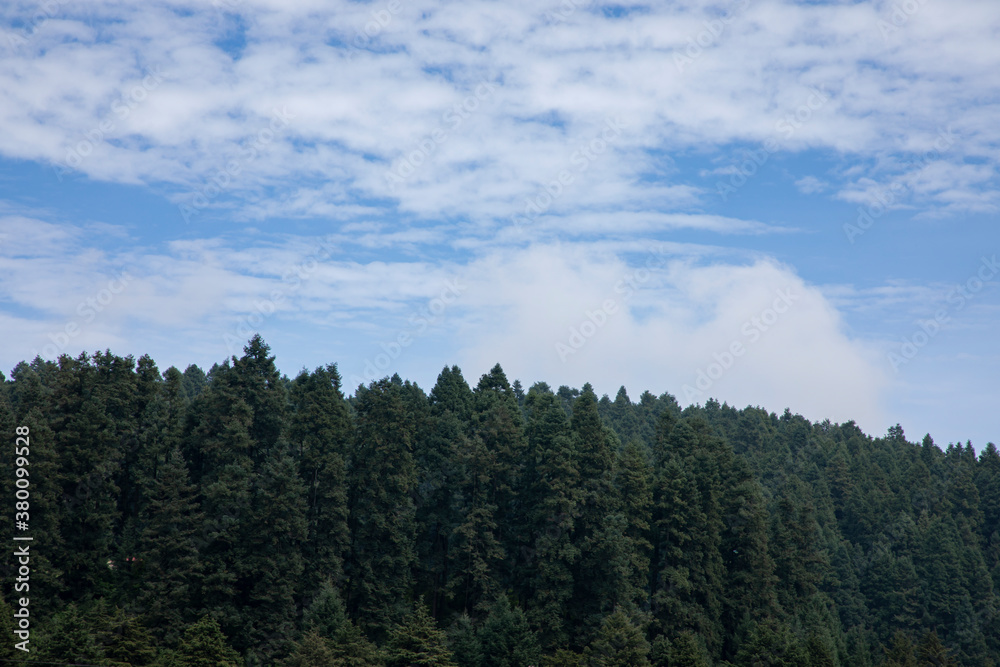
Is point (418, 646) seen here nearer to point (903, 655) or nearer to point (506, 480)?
point (506, 480)

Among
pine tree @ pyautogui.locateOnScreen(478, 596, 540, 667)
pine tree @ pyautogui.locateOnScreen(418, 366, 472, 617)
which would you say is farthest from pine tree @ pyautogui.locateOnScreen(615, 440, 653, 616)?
pine tree @ pyautogui.locateOnScreen(418, 366, 472, 617)

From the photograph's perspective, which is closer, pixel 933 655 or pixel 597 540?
pixel 597 540

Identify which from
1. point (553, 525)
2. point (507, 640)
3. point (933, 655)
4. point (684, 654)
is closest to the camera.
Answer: point (684, 654)

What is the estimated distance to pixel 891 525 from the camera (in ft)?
357

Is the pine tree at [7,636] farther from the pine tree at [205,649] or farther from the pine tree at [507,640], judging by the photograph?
the pine tree at [507,640]

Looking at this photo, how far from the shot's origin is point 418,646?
163 feet

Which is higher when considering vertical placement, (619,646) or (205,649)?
(619,646)

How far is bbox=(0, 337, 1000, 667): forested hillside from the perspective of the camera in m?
51.0

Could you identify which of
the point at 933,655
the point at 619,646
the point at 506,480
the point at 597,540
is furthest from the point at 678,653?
the point at 933,655

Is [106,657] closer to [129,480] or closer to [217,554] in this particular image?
[217,554]

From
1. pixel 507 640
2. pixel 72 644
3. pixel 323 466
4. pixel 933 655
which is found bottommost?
pixel 933 655

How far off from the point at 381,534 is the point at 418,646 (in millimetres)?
10835

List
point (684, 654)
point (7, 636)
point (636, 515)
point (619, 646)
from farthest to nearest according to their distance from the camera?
point (636, 515) → point (684, 654) → point (619, 646) → point (7, 636)

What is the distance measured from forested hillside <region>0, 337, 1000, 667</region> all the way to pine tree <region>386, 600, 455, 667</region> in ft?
0.53
